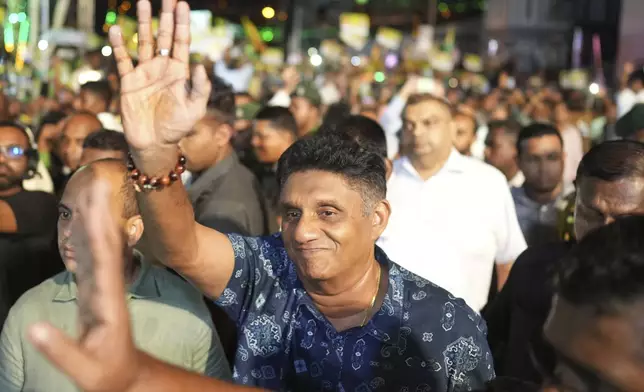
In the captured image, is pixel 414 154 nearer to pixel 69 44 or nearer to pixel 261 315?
pixel 261 315

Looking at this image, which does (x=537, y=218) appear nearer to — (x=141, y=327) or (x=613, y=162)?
(x=613, y=162)

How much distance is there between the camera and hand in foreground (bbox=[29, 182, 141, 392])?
130 cm

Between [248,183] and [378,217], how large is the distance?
2.41 m

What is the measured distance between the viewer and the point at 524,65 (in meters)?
36.2

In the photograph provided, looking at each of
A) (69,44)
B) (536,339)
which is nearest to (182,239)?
(536,339)

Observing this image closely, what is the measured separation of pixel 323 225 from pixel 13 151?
129 inches

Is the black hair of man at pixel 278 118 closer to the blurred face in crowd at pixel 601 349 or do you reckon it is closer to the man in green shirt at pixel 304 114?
the man in green shirt at pixel 304 114

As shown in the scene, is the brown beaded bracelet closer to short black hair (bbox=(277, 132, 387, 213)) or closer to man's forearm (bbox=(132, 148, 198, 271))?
man's forearm (bbox=(132, 148, 198, 271))

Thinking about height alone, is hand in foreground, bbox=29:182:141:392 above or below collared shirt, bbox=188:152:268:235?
above

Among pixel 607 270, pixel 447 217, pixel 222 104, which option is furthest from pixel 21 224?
pixel 607 270

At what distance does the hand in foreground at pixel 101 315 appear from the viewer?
1297 millimetres

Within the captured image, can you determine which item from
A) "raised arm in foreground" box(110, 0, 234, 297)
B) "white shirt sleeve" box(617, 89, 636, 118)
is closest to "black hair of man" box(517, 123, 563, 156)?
"raised arm in foreground" box(110, 0, 234, 297)

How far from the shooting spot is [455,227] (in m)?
5.20

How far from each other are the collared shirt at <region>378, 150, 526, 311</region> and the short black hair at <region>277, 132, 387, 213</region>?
2129 mm
